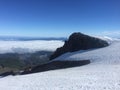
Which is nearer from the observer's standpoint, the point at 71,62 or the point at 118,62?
the point at 118,62

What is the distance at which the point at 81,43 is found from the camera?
64.6 meters

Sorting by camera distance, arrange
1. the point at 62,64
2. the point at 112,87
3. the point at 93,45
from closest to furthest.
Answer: the point at 112,87
the point at 62,64
the point at 93,45

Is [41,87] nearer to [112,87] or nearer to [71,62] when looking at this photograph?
[112,87]

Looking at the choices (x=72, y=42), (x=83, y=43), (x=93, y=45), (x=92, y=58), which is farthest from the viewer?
(x=72, y=42)

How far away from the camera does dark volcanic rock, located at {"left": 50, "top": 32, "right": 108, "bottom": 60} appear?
59500mm

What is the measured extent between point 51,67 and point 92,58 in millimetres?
9922

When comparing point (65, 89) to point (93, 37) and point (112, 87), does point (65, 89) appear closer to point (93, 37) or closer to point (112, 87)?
point (112, 87)

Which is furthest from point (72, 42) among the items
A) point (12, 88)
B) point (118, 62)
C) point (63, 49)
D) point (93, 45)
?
point (12, 88)

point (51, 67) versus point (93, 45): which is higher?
point (93, 45)

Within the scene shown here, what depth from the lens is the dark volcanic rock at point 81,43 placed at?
59.5 metres

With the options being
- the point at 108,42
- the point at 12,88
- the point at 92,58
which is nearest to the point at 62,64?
the point at 92,58

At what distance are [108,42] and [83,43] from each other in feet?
25.0

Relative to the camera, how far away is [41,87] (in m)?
22.8

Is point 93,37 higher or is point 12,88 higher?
point 93,37
